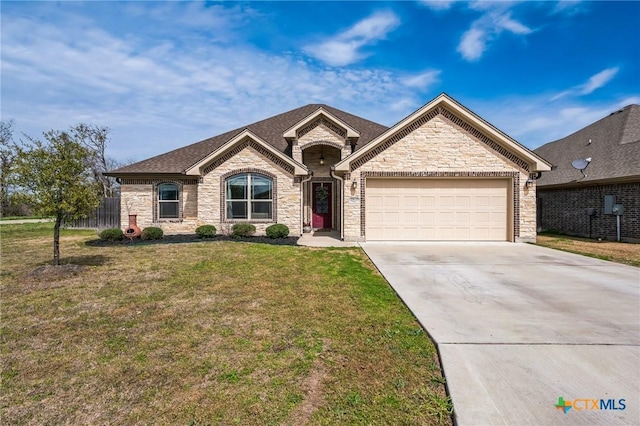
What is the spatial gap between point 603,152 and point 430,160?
10549mm

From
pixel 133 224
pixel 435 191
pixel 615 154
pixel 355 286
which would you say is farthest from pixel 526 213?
pixel 133 224

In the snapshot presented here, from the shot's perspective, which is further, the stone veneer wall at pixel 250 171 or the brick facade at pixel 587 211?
the stone veneer wall at pixel 250 171

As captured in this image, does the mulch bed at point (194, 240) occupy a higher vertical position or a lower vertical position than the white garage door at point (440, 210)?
lower

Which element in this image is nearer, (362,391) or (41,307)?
(362,391)

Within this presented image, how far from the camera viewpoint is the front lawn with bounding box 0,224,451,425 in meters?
2.69

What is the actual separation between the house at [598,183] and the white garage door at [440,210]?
113 inches

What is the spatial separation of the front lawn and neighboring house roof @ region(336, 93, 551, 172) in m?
6.91

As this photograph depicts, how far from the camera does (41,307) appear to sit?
5199 mm

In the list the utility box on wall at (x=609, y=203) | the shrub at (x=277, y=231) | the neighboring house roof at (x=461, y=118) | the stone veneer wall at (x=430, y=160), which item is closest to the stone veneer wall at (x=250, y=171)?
the shrub at (x=277, y=231)

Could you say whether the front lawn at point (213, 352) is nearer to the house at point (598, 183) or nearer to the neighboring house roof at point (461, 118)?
the neighboring house roof at point (461, 118)

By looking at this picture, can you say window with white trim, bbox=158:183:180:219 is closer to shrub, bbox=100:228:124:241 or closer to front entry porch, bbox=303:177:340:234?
shrub, bbox=100:228:124:241

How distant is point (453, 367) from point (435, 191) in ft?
34.5

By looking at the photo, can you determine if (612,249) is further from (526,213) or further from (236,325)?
(236,325)

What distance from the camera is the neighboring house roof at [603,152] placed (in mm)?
13672
